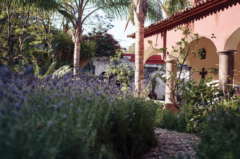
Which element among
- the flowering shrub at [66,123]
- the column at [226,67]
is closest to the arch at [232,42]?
the column at [226,67]

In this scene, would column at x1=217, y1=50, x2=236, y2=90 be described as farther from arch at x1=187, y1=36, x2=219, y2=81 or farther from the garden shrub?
arch at x1=187, y1=36, x2=219, y2=81

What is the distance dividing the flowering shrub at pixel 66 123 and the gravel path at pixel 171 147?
156mm

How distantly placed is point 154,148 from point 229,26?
3.95m

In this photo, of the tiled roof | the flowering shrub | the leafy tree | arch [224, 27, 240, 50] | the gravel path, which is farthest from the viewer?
the leafy tree

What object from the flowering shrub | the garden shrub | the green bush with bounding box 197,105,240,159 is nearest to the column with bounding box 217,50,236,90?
the garden shrub

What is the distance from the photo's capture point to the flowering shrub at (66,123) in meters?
1.71

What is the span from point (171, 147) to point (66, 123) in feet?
8.97

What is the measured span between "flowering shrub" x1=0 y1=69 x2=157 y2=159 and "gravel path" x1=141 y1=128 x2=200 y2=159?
0.16m

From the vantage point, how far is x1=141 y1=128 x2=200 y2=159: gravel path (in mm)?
3889

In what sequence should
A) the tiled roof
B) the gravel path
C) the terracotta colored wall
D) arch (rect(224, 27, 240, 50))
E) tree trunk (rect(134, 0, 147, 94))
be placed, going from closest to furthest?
the gravel path < the terracotta colored wall < arch (rect(224, 27, 240, 50)) < the tiled roof < tree trunk (rect(134, 0, 147, 94))

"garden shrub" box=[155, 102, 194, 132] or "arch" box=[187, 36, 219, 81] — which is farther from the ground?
"arch" box=[187, 36, 219, 81]

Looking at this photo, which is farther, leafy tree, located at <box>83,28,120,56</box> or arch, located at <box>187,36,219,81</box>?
leafy tree, located at <box>83,28,120,56</box>

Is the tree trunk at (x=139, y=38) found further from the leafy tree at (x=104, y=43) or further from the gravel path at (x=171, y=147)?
the leafy tree at (x=104, y=43)

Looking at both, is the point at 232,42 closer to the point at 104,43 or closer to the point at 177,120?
the point at 177,120
